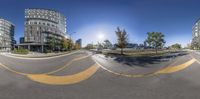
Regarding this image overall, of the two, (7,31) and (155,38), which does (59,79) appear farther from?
(7,31)

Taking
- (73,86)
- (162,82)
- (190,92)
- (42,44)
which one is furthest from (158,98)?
(42,44)

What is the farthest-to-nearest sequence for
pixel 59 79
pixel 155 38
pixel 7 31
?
1. pixel 7 31
2. pixel 155 38
3. pixel 59 79

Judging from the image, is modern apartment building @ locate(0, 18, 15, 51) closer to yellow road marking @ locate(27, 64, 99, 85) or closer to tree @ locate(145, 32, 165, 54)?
yellow road marking @ locate(27, 64, 99, 85)

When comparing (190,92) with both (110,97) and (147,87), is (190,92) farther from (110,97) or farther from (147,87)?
(110,97)

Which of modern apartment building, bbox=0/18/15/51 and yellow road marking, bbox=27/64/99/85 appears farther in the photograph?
modern apartment building, bbox=0/18/15/51

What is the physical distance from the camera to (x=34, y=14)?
598 inches

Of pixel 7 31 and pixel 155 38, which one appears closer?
pixel 155 38

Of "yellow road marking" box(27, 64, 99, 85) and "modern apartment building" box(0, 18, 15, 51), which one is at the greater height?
"modern apartment building" box(0, 18, 15, 51)

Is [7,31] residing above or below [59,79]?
above

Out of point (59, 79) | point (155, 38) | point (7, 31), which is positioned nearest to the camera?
point (59, 79)

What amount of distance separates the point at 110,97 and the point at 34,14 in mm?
9208

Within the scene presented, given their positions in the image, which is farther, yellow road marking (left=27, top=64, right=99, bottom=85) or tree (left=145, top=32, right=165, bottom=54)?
tree (left=145, top=32, right=165, bottom=54)

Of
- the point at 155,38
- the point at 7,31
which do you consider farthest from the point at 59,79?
the point at 7,31

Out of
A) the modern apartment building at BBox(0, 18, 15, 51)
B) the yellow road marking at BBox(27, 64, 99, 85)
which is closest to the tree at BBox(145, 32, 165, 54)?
the yellow road marking at BBox(27, 64, 99, 85)
